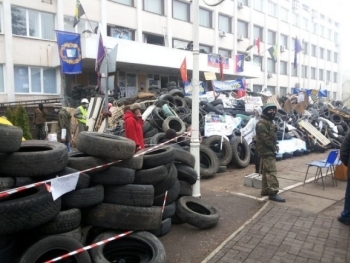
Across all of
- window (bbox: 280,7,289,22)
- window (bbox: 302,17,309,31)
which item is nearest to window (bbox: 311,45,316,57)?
window (bbox: 302,17,309,31)

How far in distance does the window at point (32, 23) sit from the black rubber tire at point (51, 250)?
19.5m

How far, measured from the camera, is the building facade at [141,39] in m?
19.5

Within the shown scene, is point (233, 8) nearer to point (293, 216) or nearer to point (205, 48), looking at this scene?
point (205, 48)

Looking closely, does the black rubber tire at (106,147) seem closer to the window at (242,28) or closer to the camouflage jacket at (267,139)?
the camouflage jacket at (267,139)

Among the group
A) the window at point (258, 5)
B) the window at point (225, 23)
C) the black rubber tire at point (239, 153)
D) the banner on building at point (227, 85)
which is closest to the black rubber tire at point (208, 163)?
the black rubber tire at point (239, 153)

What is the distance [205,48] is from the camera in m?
32.2

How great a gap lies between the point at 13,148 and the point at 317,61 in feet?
183

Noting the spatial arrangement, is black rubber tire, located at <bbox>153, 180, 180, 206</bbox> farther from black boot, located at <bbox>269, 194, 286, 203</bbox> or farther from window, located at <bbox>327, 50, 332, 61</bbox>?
window, located at <bbox>327, 50, 332, 61</bbox>

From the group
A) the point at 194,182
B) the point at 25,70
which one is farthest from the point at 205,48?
the point at 194,182

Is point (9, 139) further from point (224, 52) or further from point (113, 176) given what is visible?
point (224, 52)

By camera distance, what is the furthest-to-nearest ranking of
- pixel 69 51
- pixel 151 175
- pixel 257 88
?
pixel 257 88 → pixel 69 51 → pixel 151 175

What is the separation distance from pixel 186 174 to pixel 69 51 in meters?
15.2

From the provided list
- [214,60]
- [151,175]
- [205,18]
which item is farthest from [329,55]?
[151,175]

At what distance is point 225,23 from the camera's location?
34500mm
